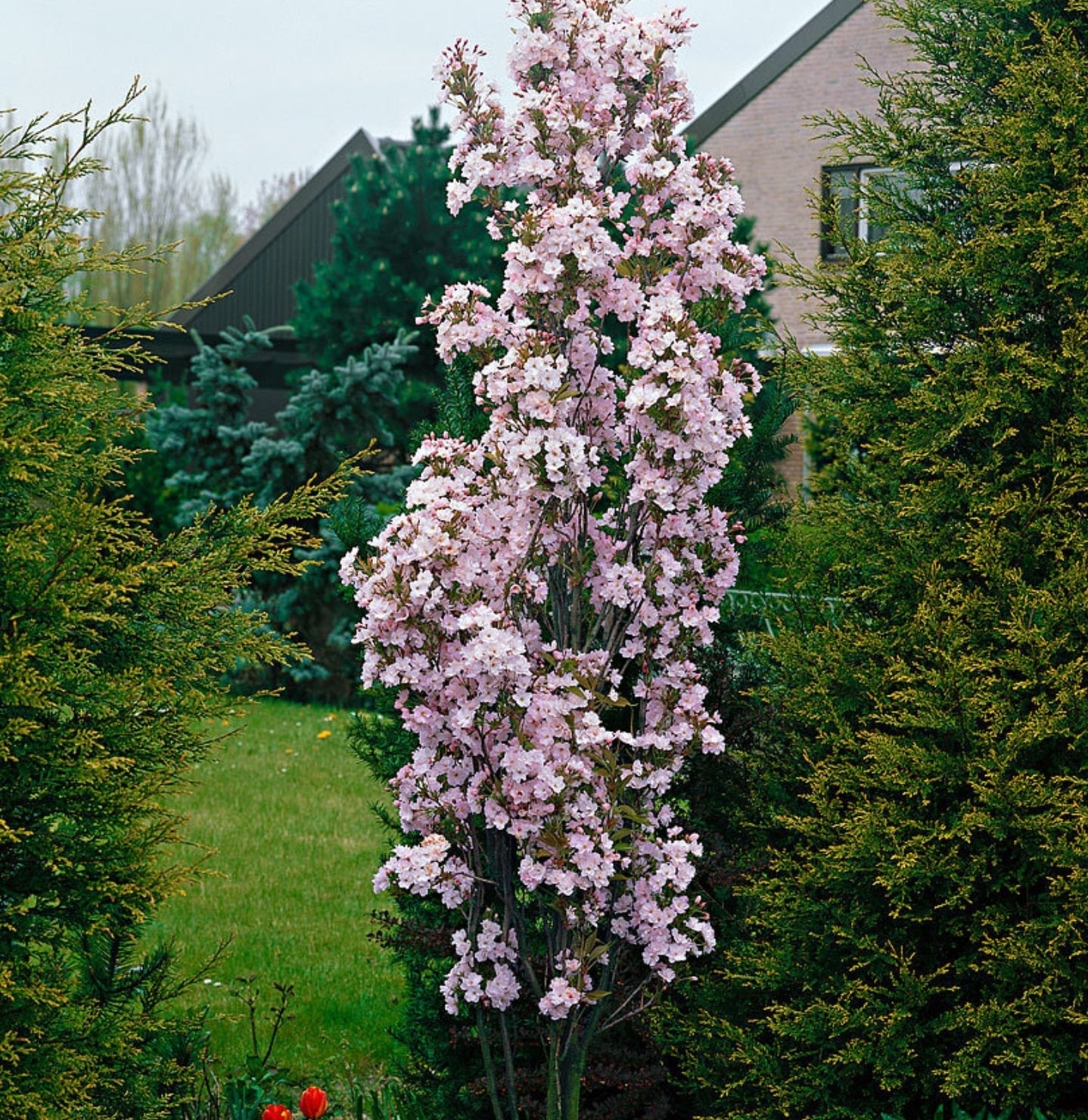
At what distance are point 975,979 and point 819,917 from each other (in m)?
0.47

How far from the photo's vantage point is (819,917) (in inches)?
161

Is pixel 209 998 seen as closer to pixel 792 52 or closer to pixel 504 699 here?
pixel 504 699

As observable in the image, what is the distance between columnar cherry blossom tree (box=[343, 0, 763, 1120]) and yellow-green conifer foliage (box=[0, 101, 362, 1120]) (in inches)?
23.5

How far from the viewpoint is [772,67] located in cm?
2034

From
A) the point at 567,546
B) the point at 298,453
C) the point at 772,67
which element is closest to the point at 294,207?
the point at 772,67

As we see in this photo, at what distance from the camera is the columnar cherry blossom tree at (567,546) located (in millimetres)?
3693

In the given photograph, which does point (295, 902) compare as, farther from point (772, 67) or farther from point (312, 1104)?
point (772, 67)

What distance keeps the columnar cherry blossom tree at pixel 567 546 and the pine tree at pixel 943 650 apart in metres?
0.42

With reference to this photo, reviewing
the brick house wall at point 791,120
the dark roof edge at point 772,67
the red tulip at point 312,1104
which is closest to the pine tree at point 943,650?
the red tulip at point 312,1104

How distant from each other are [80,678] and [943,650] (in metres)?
2.43

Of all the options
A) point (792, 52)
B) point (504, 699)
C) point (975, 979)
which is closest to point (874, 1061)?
point (975, 979)

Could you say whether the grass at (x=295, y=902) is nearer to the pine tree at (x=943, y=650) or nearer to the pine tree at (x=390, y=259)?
the pine tree at (x=943, y=650)

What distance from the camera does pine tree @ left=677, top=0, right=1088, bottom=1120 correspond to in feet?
12.3

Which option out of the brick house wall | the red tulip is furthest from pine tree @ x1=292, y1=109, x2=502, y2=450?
the red tulip
